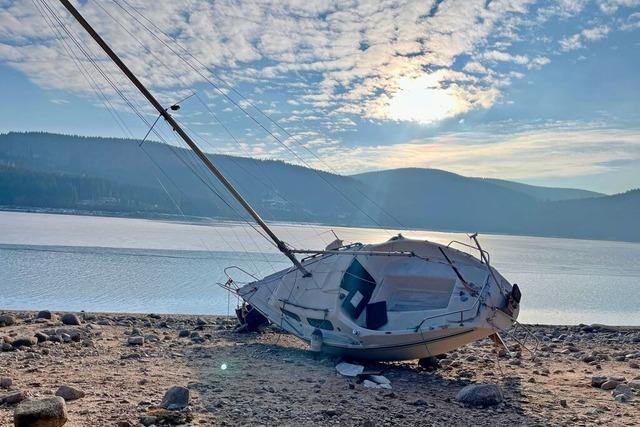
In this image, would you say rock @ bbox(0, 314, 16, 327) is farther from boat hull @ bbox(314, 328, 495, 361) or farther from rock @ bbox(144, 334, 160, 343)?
boat hull @ bbox(314, 328, 495, 361)

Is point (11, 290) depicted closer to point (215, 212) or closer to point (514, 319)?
point (514, 319)

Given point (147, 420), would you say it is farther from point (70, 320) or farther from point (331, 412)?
point (70, 320)

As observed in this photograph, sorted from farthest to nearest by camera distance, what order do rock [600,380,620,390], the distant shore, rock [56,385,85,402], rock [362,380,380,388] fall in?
1. rock [600,380,620,390]
2. rock [362,380,380,388]
3. the distant shore
4. rock [56,385,85,402]

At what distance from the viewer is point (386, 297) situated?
15047 mm

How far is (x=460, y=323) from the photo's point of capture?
483 inches

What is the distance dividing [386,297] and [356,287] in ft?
3.13

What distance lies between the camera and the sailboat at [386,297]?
1266cm

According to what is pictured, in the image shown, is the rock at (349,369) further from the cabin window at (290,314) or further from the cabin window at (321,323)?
the cabin window at (290,314)

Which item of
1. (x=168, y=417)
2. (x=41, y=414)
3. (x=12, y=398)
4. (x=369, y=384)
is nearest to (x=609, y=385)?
(x=369, y=384)

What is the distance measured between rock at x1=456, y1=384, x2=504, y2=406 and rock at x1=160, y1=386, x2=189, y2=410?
5.04m

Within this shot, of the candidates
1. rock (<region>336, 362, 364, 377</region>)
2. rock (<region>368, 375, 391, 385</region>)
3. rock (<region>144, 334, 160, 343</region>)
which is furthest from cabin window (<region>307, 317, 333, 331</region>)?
rock (<region>144, 334, 160, 343</region>)

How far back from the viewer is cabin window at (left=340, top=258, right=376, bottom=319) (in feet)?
47.4

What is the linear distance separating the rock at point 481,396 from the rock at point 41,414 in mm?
6865

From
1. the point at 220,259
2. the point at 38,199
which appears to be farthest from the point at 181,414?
the point at 38,199
